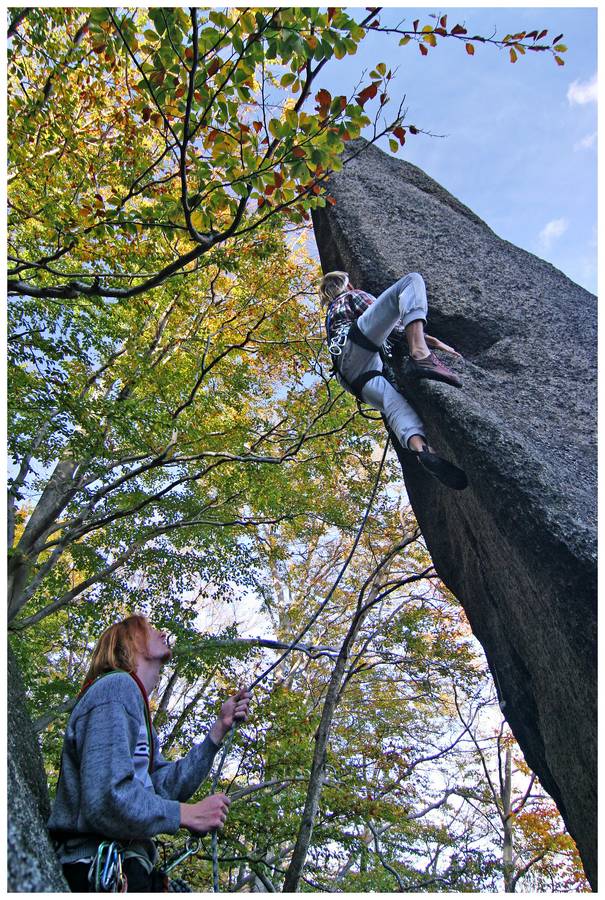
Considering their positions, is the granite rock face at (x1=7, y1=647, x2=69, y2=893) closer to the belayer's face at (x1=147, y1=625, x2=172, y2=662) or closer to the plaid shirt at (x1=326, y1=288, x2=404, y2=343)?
the belayer's face at (x1=147, y1=625, x2=172, y2=662)

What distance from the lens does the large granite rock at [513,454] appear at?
2562 mm

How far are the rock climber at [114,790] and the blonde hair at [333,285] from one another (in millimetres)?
3599

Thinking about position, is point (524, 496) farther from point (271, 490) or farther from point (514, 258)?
point (271, 490)

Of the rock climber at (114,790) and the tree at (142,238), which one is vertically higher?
the tree at (142,238)

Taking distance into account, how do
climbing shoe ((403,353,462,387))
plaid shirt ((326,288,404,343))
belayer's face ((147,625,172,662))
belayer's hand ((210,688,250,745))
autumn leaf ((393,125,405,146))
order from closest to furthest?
1. belayer's face ((147,625,172,662))
2. belayer's hand ((210,688,250,745))
3. autumn leaf ((393,125,405,146))
4. climbing shoe ((403,353,462,387))
5. plaid shirt ((326,288,404,343))

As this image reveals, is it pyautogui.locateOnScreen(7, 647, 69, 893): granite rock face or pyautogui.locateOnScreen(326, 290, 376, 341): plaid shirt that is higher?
pyautogui.locateOnScreen(326, 290, 376, 341): plaid shirt

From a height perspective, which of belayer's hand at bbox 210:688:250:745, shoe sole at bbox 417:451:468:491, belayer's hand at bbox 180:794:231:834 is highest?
shoe sole at bbox 417:451:468:491

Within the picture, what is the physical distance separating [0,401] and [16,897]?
1.81 metres

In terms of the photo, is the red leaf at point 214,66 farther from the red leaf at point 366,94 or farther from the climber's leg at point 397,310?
the climber's leg at point 397,310

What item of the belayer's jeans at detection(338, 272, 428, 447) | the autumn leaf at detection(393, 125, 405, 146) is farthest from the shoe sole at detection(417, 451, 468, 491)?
the autumn leaf at detection(393, 125, 405, 146)

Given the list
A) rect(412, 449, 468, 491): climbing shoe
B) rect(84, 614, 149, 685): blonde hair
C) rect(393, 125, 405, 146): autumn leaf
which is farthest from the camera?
rect(412, 449, 468, 491): climbing shoe

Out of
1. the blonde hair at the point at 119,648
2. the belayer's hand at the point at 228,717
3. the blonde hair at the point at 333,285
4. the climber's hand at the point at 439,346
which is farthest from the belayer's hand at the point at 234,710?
the blonde hair at the point at 333,285

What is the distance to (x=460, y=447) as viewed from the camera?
10.5 ft

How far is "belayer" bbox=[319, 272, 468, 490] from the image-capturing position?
3.58m
